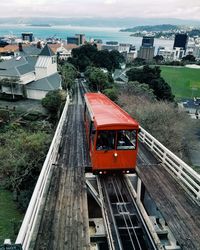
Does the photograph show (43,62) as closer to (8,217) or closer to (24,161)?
(24,161)

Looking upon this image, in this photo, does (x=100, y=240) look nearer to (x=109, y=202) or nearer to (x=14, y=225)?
(x=109, y=202)

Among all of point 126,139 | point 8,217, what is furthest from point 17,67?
point 126,139

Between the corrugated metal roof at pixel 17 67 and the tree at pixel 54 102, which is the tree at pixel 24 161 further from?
the corrugated metal roof at pixel 17 67

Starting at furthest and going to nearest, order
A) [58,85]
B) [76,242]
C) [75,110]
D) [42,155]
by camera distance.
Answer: [58,85] → [75,110] → [42,155] → [76,242]

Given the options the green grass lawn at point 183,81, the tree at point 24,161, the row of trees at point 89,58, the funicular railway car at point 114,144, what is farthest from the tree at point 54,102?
the green grass lawn at point 183,81

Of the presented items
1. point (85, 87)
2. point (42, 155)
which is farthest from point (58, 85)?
point (42, 155)
